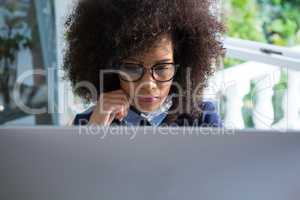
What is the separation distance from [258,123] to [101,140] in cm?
98

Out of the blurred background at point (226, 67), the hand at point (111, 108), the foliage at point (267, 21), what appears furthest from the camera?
the foliage at point (267, 21)

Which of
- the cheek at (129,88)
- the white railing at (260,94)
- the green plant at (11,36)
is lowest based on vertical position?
the white railing at (260,94)

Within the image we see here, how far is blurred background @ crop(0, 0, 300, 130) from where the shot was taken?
0.95 metres

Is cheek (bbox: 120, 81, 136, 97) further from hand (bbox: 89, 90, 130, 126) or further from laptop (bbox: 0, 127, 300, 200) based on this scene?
laptop (bbox: 0, 127, 300, 200)

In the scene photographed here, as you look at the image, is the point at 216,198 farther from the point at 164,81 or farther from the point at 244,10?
the point at 244,10

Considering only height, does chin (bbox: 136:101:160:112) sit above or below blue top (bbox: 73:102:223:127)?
above

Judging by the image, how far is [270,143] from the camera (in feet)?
1.17

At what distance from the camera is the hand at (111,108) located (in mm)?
630

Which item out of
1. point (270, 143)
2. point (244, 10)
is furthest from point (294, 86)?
point (270, 143)

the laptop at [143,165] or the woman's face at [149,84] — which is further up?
the woman's face at [149,84]

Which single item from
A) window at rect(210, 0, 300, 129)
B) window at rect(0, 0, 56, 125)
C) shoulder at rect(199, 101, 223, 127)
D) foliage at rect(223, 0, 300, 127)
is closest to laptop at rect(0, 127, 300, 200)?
shoulder at rect(199, 101, 223, 127)

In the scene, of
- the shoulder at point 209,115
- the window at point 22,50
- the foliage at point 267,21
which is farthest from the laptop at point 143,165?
the foliage at point 267,21

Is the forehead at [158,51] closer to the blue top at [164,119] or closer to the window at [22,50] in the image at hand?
the blue top at [164,119]

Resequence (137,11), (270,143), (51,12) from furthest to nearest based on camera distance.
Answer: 1. (51,12)
2. (137,11)
3. (270,143)
